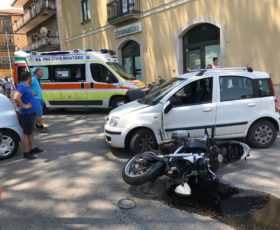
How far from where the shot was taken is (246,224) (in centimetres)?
377

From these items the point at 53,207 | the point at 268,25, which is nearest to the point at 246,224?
the point at 53,207

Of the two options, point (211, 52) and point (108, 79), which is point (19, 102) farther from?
point (211, 52)

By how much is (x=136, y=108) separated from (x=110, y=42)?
50.2 ft

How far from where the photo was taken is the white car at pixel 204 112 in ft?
20.7

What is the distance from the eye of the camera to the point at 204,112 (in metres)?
6.39

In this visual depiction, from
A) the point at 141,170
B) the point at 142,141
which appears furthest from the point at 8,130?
the point at 141,170

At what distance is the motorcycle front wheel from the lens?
4.60 meters

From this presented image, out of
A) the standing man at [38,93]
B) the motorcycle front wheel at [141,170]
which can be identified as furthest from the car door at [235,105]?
the standing man at [38,93]

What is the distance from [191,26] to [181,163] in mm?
11602

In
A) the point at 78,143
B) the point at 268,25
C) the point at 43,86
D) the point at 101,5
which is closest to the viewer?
the point at 78,143

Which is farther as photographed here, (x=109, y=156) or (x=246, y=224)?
(x=109, y=156)

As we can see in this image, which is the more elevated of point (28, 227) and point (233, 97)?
point (233, 97)

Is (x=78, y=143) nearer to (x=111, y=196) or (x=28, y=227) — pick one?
(x=111, y=196)

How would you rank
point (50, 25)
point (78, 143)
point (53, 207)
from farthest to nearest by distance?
point (50, 25)
point (78, 143)
point (53, 207)
